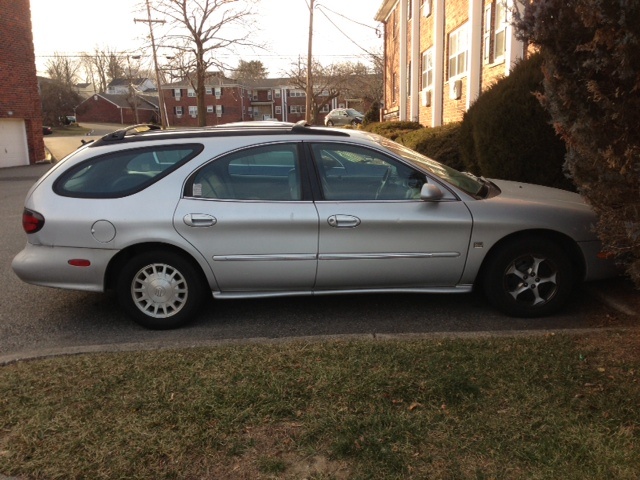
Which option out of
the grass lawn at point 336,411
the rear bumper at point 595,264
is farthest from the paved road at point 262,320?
the grass lawn at point 336,411

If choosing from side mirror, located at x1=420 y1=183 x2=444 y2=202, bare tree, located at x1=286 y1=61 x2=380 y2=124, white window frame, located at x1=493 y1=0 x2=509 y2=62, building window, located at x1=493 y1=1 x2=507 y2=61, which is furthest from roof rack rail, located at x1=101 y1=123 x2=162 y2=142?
bare tree, located at x1=286 y1=61 x2=380 y2=124

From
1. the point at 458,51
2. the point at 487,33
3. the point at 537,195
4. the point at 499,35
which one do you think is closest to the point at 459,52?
the point at 458,51

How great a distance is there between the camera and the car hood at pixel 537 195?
5062 mm

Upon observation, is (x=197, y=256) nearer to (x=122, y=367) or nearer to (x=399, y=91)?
(x=122, y=367)

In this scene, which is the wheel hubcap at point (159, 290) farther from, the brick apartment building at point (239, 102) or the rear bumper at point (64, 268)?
the brick apartment building at point (239, 102)

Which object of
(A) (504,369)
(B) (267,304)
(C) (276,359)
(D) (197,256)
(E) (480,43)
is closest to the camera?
(A) (504,369)

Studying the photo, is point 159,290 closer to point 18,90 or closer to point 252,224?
point 252,224

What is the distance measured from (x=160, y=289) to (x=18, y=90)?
23442 mm

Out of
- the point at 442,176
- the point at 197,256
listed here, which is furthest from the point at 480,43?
the point at 197,256

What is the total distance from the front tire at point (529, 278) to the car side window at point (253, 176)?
5.66 feet

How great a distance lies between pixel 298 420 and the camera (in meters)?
3.27

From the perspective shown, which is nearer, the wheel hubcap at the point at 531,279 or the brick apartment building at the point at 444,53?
the wheel hubcap at the point at 531,279

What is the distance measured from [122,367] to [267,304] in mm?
1868

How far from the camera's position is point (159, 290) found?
4922 mm
